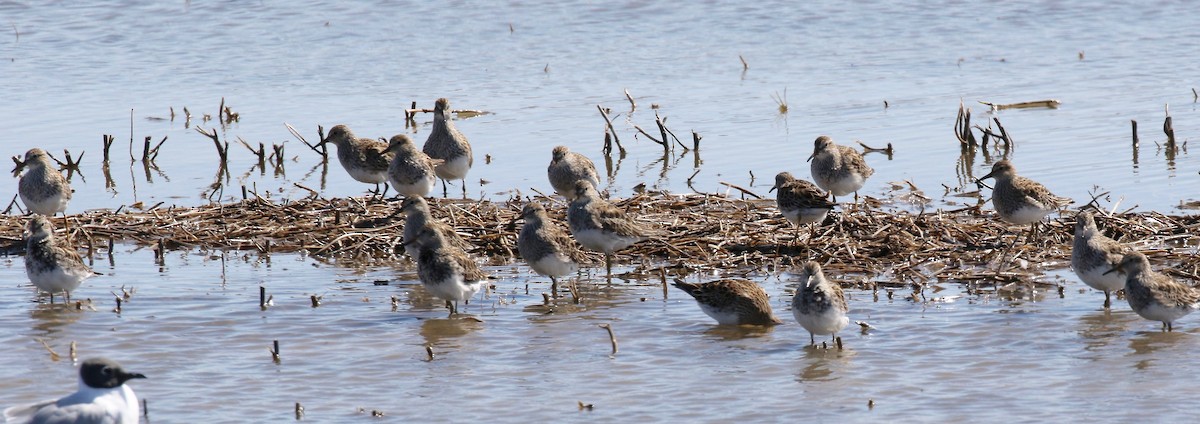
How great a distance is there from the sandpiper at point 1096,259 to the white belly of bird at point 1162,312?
66 cm

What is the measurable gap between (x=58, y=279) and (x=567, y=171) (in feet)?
17.5

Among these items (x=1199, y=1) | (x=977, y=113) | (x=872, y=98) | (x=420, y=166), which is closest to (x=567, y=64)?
(x=872, y=98)

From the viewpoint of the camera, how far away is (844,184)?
1434 centimetres

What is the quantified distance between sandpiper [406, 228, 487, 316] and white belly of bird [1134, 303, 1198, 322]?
4.55 m

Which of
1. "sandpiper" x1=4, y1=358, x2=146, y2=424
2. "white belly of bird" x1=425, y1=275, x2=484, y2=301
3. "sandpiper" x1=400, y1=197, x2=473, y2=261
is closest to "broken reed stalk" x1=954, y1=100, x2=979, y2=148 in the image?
"sandpiper" x1=400, y1=197, x2=473, y2=261

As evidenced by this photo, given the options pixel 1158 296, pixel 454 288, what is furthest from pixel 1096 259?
pixel 454 288

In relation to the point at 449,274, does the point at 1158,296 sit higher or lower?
lower

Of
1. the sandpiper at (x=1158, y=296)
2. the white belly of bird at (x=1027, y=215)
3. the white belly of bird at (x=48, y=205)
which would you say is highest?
the white belly of bird at (x=48, y=205)

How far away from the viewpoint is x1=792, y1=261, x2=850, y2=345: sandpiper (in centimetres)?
964

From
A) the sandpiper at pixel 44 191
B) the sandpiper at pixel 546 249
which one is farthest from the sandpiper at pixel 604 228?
the sandpiper at pixel 44 191

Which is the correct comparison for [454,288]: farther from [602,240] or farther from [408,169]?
[408,169]

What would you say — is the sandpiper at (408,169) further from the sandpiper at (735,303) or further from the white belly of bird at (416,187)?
the sandpiper at (735,303)

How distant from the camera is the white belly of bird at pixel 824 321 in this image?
9648 mm

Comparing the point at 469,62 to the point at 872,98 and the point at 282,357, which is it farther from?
the point at 282,357
